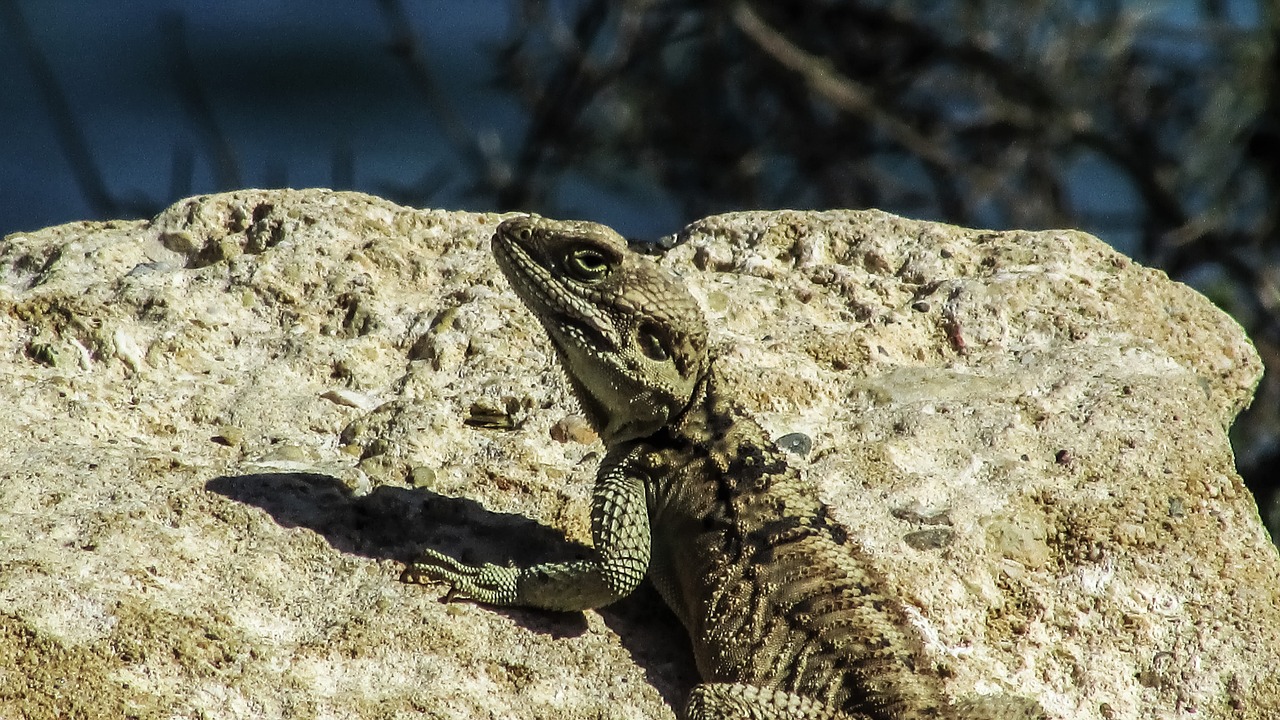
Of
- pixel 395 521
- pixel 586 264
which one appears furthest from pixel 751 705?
pixel 586 264

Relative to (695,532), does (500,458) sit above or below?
above

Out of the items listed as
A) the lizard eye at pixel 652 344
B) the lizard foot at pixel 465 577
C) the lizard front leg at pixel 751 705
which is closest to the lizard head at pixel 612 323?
the lizard eye at pixel 652 344

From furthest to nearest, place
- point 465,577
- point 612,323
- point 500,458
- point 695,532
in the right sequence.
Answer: point 500,458
point 612,323
point 695,532
point 465,577

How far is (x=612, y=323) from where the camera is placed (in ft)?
14.0

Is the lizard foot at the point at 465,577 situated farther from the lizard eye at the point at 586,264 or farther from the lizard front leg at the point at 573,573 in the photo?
the lizard eye at the point at 586,264

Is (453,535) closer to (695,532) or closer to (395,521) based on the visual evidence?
(395,521)

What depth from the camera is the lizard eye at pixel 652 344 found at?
4277 mm

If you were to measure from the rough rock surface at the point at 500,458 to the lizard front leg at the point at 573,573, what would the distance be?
59mm

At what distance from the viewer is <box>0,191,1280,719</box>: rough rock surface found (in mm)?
3670

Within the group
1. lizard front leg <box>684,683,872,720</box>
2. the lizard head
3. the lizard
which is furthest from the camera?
the lizard head

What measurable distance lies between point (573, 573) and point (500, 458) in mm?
573

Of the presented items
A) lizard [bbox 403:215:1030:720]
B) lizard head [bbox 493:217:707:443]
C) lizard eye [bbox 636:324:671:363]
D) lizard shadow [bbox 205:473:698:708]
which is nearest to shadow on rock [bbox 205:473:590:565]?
lizard shadow [bbox 205:473:698:708]

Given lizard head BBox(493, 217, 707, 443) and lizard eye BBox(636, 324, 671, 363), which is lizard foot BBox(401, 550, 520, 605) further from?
lizard eye BBox(636, 324, 671, 363)

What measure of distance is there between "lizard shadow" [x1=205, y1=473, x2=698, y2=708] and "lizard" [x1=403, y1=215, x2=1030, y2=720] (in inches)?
3.0
